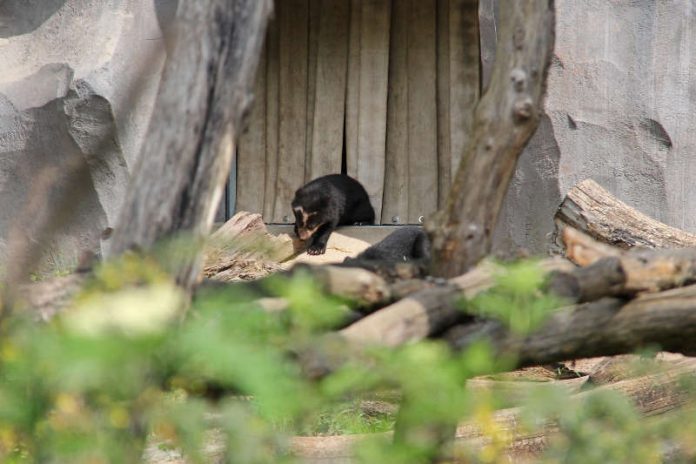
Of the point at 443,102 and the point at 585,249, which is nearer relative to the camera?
the point at 585,249

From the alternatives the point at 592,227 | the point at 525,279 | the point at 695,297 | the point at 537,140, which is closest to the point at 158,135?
the point at 525,279

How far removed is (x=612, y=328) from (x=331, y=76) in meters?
8.17

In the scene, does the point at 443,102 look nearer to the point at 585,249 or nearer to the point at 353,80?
the point at 353,80

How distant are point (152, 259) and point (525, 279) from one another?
792 mm

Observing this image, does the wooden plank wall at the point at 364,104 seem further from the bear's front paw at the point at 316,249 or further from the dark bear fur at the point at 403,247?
the dark bear fur at the point at 403,247

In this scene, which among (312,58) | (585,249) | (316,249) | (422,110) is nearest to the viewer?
(585,249)

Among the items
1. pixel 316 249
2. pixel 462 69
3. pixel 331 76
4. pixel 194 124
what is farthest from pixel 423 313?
pixel 331 76

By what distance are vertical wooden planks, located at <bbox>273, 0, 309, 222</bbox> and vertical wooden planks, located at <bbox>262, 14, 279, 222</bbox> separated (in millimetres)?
43

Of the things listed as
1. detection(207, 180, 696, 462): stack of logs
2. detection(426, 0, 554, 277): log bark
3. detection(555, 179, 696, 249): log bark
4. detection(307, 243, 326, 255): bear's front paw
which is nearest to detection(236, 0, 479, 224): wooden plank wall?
detection(307, 243, 326, 255): bear's front paw

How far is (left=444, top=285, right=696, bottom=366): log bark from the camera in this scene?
104 inches

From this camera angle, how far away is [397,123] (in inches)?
418

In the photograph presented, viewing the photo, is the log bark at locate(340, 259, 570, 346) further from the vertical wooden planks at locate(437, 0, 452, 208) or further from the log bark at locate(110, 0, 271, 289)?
the vertical wooden planks at locate(437, 0, 452, 208)

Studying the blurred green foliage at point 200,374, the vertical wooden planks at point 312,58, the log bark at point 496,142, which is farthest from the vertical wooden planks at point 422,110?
the blurred green foliage at point 200,374

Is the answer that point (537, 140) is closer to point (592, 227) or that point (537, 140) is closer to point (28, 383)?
point (592, 227)
